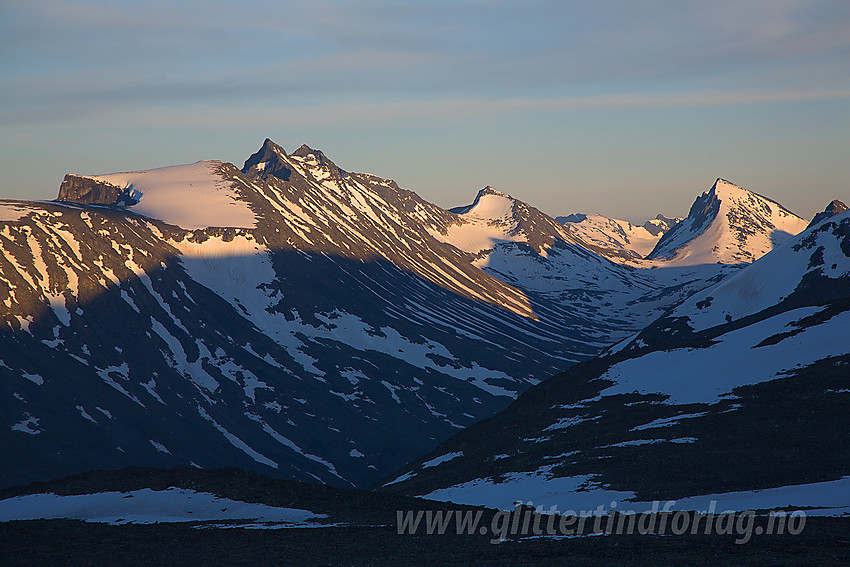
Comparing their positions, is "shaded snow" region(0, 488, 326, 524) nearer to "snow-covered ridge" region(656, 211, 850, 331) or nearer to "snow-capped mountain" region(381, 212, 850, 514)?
"snow-capped mountain" region(381, 212, 850, 514)

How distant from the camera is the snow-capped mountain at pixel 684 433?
51.8 m

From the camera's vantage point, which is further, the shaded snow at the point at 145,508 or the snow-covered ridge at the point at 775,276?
the snow-covered ridge at the point at 775,276

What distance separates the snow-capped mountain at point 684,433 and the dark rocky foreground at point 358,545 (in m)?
9.65

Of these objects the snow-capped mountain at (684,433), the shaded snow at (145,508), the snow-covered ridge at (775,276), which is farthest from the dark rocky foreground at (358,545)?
the snow-covered ridge at (775,276)

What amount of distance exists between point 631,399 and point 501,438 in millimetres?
14393

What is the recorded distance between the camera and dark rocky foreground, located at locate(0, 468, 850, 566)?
3144 cm

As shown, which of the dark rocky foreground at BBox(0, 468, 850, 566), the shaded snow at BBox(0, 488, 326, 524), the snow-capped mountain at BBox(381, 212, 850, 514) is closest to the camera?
the dark rocky foreground at BBox(0, 468, 850, 566)

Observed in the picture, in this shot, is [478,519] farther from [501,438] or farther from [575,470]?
[501,438]

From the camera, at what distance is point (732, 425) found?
66500 millimetres

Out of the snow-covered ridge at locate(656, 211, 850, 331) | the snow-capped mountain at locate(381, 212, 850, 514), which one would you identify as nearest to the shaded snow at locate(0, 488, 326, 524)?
the snow-capped mountain at locate(381, 212, 850, 514)

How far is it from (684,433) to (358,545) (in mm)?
37677

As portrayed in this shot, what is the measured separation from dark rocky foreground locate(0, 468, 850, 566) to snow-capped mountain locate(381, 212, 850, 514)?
9.65 m

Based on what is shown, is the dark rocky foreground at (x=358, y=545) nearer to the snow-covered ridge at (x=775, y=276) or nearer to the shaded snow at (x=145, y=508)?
the shaded snow at (x=145, y=508)

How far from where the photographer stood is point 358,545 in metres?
38.7
